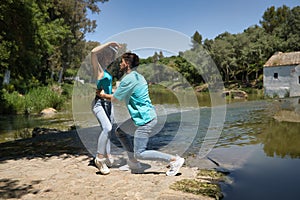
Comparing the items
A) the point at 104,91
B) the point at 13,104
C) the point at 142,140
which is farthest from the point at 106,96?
the point at 13,104

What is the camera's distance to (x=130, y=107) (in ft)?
12.7

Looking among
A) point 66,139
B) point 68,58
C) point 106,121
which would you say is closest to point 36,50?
point 66,139

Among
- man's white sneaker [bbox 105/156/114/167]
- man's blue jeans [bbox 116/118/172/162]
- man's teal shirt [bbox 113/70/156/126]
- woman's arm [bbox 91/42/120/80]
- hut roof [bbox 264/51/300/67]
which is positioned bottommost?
man's white sneaker [bbox 105/156/114/167]

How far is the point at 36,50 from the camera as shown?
13.0 m

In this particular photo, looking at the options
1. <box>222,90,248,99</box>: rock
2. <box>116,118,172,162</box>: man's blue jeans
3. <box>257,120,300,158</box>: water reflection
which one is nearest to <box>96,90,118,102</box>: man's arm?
<box>116,118,172,162</box>: man's blue jeans

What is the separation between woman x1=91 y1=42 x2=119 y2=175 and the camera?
4098mm

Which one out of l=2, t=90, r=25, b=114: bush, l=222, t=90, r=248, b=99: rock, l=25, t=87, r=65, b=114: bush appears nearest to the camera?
l=2, t=90, r=25, b=114: bush

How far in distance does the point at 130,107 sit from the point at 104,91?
585 millimetres

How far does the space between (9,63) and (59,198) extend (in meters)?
11.2

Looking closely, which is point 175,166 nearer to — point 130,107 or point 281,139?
point 130,107

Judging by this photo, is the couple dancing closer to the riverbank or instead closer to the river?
the riverbank

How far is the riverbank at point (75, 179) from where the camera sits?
3.39 meters

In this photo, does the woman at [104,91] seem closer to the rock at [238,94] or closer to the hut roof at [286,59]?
the rock at [238,94]

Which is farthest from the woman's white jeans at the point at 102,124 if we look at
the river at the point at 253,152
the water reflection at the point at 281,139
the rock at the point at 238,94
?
the rock at the point at 238,94
